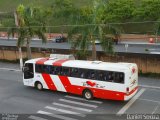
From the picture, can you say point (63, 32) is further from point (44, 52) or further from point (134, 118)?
point (134, 118)

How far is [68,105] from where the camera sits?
25.5 meters

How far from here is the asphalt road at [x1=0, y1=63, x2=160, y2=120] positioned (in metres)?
23.5

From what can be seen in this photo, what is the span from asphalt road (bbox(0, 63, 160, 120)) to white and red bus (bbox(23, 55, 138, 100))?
0.66m

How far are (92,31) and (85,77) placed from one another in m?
5.87

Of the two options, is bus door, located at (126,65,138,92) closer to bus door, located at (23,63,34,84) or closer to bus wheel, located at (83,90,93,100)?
bus wheel, located at (83,90,93,100)

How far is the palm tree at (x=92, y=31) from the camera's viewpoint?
3088cm

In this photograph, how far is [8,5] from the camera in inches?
3206

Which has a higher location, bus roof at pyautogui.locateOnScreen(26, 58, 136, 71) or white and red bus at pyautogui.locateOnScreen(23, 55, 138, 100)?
bus roof at pyautogui.locateOnScreen(26, 58, 136, 71)

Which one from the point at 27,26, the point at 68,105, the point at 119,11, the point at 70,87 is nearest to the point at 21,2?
the point at 119,11

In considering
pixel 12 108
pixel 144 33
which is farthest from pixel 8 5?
pixel 12 108

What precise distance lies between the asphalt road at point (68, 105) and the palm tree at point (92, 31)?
200 inches

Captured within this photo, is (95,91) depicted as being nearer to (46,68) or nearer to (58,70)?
(58,70)

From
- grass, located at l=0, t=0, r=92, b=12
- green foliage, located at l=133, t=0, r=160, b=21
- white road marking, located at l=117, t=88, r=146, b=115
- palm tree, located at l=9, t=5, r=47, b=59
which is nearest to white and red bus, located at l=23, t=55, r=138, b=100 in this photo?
white road marking, located at l=117, t=88, r=146, b=115

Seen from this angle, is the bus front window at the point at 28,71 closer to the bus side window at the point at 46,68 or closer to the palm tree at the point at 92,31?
the bus side window at the point at 46,68
